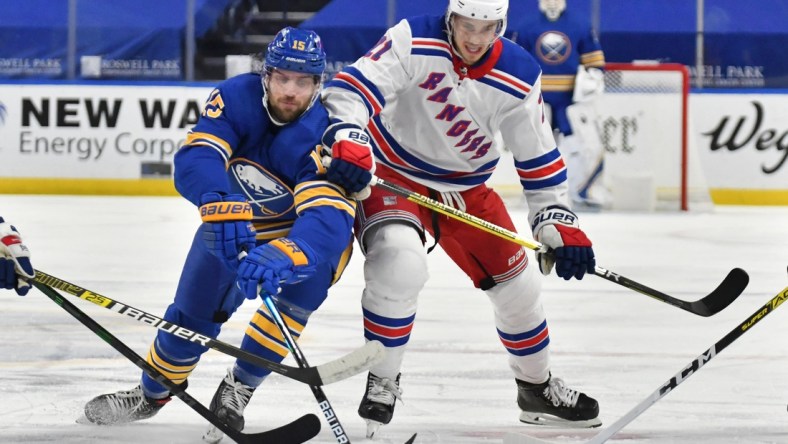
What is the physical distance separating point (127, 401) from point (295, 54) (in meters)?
0.83

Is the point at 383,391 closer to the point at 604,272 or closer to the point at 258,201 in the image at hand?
the point at 258,201

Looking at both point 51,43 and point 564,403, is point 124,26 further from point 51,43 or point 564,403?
point 564,403

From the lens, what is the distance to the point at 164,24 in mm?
8523

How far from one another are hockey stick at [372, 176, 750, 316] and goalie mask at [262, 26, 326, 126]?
0.26 metres

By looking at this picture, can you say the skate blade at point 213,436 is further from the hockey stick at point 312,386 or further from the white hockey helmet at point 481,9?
the white hockey helmet at point 481,9

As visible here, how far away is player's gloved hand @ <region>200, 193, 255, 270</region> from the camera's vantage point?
95.7 inches

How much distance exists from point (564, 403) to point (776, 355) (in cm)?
90

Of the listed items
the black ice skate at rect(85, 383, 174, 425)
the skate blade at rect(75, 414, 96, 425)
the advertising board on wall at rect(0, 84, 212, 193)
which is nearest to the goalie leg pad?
the black ice skate at rect(85, 383, 174, 425)

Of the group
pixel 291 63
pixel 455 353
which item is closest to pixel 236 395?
pixel 291 63

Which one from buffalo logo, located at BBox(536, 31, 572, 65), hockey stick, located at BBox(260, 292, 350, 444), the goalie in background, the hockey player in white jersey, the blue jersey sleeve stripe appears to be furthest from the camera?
buffalo logo, located at BBox(536, 31, 572, 65)

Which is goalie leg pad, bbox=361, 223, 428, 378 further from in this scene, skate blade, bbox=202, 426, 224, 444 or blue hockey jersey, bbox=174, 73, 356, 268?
skate blade, bbox=202, 426, 224, 444

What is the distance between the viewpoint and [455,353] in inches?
142

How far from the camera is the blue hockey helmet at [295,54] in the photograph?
102 inches

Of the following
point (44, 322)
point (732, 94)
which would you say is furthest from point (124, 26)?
point (44, 322)
